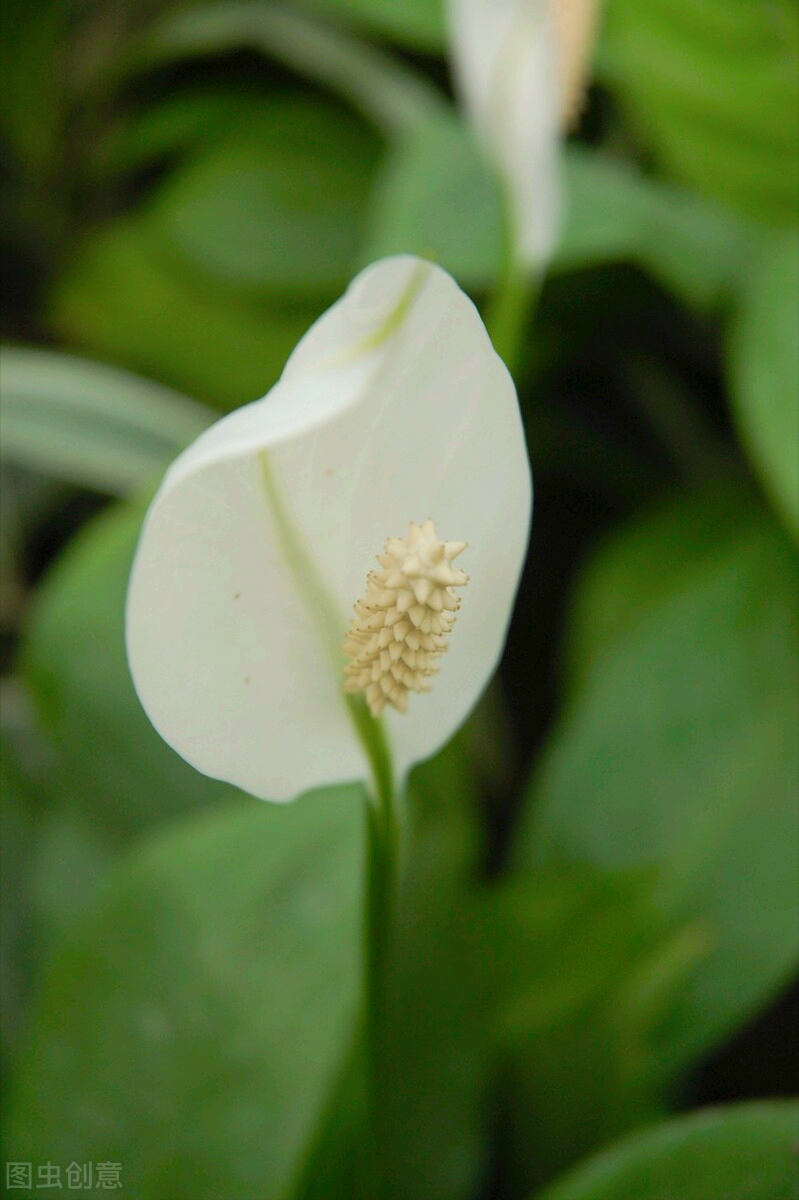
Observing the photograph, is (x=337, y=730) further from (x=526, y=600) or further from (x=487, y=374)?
(x=526, y=600)

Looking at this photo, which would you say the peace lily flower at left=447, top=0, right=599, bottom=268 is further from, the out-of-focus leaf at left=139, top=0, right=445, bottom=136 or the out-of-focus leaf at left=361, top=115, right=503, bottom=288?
the out-of-focus leaf at left=139, top=0, right=445, bottom=136

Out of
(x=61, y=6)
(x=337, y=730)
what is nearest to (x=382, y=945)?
(x=337, y=730)

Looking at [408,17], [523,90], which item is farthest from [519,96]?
[408,17]

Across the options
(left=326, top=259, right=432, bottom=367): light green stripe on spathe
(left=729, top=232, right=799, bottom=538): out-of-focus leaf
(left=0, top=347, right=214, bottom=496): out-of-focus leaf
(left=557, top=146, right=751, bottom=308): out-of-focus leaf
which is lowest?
(left=0, top=347, right=214, bottom=496): out-of-focus leaf

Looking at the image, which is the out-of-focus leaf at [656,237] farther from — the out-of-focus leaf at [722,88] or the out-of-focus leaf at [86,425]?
the out-of-focus leaf at [86,425]

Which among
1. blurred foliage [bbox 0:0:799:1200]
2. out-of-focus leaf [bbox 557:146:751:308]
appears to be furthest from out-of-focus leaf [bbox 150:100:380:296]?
out-of-focus leaf [bbox 557:146:751:308]

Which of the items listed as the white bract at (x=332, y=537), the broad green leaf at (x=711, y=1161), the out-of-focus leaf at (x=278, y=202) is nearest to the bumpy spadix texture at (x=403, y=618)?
the white bract at (x=332, y=537)
